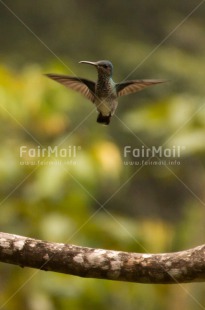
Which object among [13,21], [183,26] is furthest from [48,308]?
[183,26]

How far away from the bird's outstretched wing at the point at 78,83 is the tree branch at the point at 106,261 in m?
0.39

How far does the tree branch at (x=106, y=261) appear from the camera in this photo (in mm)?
2045

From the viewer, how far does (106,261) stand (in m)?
2.11

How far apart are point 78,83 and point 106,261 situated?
0.46 meters

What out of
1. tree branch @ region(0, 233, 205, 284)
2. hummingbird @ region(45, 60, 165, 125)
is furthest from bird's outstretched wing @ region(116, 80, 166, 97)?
tree branch @ region(0, 233, 205, 284)

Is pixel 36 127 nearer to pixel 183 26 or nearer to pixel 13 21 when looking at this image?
pixel 13 21

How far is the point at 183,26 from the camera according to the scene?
798 cm

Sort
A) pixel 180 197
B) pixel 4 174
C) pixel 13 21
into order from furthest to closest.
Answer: pixel 180 197
pixel 13 21
pixel 4 174

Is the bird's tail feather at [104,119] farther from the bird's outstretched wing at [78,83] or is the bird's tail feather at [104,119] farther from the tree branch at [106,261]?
the tree branch at [106,261]

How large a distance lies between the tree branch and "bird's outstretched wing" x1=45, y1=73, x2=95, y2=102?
39 centimetres

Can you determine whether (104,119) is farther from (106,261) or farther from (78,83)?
(106,261)

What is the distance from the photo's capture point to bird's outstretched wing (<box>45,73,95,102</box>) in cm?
Result: 209

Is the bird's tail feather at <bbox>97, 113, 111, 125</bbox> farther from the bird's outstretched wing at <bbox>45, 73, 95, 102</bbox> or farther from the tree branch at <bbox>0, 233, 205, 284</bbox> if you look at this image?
the tree branch at <bbox>0, 233, 205, 284</bbox>

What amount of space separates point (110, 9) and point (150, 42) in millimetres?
846
